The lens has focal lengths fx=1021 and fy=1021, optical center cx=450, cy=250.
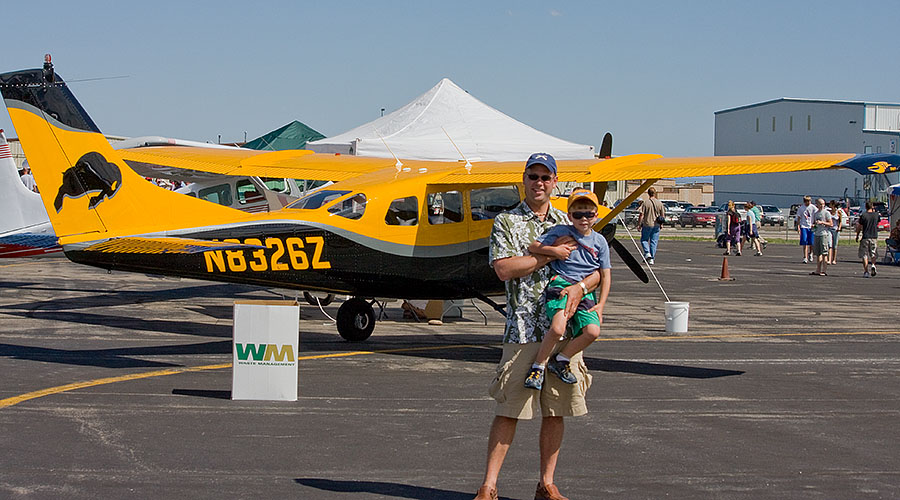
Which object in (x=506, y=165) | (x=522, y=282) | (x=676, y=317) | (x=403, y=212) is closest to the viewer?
(x=522, y=282)

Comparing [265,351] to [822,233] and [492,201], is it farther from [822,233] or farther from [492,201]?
[822,233]

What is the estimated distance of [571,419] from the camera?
8.16 m

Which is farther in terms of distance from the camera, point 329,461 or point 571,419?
point 571,419

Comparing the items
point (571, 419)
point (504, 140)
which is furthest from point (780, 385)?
point (504, 140)

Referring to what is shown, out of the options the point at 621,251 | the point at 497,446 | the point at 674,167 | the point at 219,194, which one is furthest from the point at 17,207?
the point at 497,446

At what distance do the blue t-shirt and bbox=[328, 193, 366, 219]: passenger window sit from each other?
20.1 ft

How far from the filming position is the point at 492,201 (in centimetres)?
1234

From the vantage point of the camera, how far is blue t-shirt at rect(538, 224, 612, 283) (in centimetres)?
565

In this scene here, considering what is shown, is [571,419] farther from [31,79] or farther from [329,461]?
[31,79]

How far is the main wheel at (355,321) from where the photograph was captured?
494 inches

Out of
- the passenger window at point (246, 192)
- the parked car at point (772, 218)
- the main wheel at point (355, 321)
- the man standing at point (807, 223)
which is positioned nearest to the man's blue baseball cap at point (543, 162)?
the main wheel at point (355, 321)

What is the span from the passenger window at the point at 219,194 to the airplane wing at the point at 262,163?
119 inches

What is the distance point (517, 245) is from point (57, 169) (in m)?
7.21

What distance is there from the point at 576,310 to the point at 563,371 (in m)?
0.35
